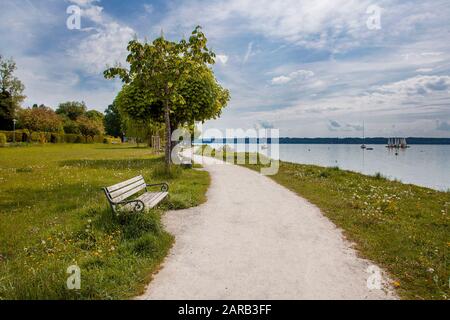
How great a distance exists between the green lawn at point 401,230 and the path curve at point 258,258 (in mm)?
505

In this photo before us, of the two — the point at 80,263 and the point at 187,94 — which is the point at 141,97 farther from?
the point at 80,263

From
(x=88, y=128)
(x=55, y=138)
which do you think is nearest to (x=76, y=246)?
(x=55, y=138)

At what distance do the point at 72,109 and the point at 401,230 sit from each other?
397ft

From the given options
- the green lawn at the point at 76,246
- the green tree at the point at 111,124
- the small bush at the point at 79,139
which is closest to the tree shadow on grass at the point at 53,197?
the green lawn at the point at 76,246

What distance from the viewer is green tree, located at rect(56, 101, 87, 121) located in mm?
109375

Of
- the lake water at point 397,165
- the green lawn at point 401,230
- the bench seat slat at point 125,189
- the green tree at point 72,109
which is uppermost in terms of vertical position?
the green tree at point 72,109

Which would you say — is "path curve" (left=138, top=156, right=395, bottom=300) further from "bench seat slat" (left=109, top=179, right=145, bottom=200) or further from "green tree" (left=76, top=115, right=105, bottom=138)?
"green tree" (left=76, top=115, right=105, bottom=138)

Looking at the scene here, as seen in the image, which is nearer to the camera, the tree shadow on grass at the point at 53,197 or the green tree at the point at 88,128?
the tree shadow on grass at the point at 53,197

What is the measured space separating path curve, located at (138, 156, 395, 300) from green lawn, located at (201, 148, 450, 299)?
0.50 m

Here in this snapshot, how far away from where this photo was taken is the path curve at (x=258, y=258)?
461 centimetres

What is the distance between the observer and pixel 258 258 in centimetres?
586

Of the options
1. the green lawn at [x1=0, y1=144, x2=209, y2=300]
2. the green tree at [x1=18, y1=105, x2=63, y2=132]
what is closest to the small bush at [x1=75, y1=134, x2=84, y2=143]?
the green tree at [x1=18, y1=105, x2=63, y2=132]

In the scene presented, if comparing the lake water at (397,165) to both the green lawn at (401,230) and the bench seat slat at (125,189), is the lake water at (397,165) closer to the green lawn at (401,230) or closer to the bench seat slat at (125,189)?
the green lawn at (401,230)
